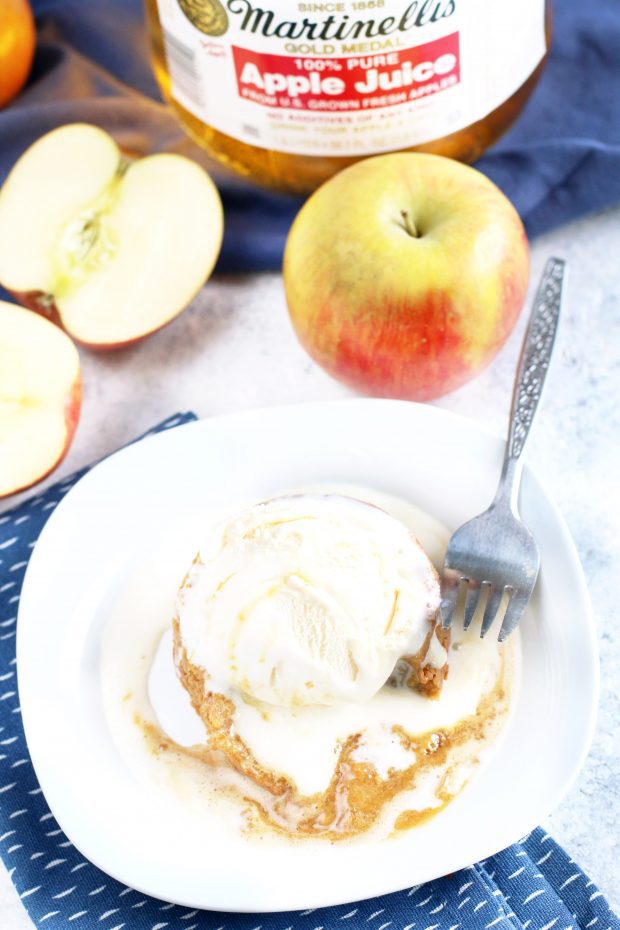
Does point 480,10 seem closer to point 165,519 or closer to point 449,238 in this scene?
point 449,238

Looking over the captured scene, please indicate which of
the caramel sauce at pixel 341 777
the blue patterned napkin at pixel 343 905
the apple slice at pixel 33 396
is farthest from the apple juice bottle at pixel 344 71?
the blue patterned napkin at pixel 343 905

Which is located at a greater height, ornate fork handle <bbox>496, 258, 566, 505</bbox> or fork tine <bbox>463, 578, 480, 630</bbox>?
ornate fork handle <bbox>496, 258, 566, 505</bbox>

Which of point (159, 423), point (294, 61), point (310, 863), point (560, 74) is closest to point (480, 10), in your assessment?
point (294, 61)

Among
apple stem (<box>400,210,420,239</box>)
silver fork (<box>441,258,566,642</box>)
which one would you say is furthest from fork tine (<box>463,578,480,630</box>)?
apple stem (<box>400,210,420,239</box>)

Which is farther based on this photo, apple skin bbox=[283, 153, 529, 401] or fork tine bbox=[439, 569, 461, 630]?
apple skin bbox=[283, 153, 529, 401]

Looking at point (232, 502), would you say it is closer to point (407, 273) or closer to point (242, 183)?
point (407, 273)

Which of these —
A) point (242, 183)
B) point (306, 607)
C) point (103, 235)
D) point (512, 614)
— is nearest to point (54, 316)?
point (103, 235)

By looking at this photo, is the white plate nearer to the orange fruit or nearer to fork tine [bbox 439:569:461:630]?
fork tine [bbox 439:569:461:630]
